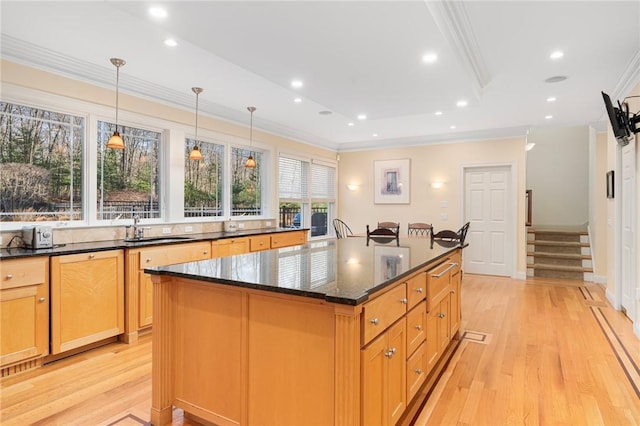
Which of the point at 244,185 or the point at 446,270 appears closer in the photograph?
the point at 446,270

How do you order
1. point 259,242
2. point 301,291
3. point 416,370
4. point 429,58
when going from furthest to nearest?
point 259,242, point 429,58, point 416,370, point 301,291

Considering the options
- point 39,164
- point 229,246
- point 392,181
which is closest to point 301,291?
point 229,246

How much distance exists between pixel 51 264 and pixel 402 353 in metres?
2.72

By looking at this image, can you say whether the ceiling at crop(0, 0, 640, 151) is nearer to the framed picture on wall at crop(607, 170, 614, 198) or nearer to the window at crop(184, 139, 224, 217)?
the window at crop(184, 139, 224, 217)

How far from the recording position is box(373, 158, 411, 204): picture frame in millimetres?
7332

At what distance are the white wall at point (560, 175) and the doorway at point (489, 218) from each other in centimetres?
268

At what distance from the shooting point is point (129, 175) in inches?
161

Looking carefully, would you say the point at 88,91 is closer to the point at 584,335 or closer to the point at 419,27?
the point at 419,27

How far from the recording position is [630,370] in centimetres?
276

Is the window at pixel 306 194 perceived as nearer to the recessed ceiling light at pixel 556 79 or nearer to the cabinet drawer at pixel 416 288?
the recessed ceiling light at pixel 556 79

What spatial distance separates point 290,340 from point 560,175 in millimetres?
8924

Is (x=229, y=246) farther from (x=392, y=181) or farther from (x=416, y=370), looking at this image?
(x=392, y=181)

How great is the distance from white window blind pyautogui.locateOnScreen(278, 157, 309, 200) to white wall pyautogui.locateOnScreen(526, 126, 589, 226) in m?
5.47

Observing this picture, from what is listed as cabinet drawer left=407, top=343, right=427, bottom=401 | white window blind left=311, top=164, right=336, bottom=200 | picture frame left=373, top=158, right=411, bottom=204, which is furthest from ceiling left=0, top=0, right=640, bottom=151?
picture frame left=373, top=158, right=411, bottom=204
